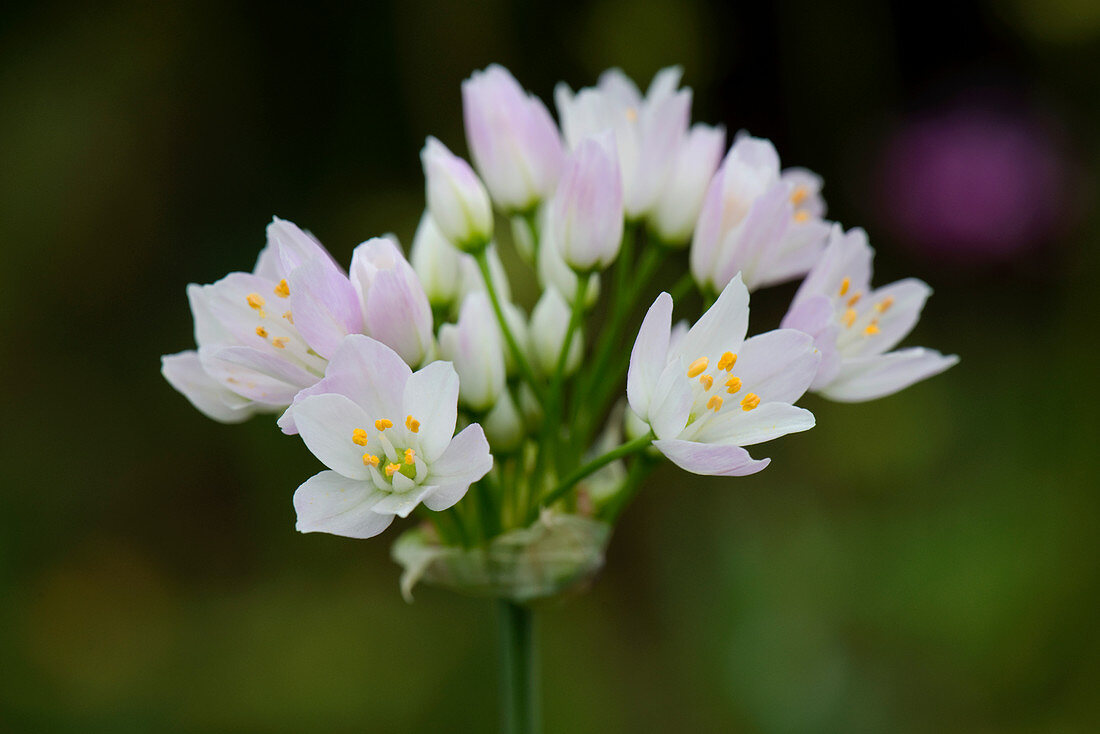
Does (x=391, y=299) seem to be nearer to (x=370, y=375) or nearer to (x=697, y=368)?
(x=370, y=375)

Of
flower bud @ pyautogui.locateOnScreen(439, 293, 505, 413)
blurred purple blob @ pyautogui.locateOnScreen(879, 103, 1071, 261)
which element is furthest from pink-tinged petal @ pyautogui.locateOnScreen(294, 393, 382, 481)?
blurred purple blob @ pyautogui.locateOnScreen(879, 103, 1071, 261)

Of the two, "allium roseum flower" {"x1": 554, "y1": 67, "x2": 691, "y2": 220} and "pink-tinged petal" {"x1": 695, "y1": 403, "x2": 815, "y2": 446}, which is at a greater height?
"allium roseum flower" {"x1": 554, "y1": 67, "x2": 691, "y2": 220}

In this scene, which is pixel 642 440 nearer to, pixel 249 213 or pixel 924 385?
pixel 924 385

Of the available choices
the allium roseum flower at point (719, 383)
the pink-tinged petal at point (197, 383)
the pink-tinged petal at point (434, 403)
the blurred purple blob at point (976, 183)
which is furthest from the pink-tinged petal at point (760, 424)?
the blurred purple blob at point (976, 183)

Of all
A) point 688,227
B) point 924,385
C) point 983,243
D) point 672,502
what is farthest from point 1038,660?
point 688,227

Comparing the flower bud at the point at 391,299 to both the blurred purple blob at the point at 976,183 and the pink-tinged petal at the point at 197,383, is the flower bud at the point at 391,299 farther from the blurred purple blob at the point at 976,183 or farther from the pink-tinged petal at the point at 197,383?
the blurred purple blob at the point at 976,183

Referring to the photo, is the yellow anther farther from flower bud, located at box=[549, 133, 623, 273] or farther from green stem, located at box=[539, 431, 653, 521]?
flower bud, located at box=[549, 133, 623, 273]
